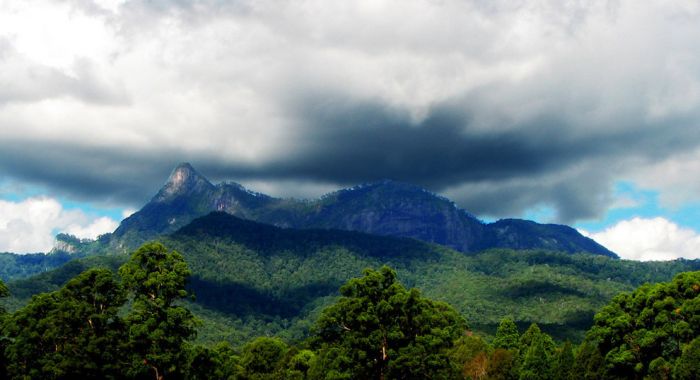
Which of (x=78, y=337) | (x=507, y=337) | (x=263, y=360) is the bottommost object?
(x=263, y=360)

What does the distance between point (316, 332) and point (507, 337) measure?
8511cm

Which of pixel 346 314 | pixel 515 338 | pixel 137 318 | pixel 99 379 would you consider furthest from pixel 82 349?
pixel 515 338

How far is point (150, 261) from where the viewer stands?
58094 mm

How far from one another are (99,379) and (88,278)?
9868mm

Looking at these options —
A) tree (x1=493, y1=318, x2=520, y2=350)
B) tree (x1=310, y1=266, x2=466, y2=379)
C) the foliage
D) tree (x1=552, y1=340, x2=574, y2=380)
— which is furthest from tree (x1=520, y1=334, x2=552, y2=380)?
tree (x1=310, y1=266, x2=466, y2=379)

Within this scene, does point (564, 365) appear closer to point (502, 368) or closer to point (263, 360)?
point (502, 368)

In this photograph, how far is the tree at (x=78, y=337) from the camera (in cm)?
6134

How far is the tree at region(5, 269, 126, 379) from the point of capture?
2415 inches

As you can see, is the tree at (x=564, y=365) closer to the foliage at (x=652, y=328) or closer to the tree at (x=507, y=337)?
the foliage at (x=652, y=328)

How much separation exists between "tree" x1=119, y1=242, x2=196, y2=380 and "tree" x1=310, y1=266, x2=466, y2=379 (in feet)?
40.0

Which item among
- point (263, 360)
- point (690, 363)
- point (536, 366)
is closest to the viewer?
point (690, 363)

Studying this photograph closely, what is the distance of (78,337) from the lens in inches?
2456

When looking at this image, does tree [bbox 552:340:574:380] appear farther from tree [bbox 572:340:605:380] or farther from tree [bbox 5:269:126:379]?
tree [bbox 5:269:126:379]

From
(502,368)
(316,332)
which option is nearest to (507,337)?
(502,368)
